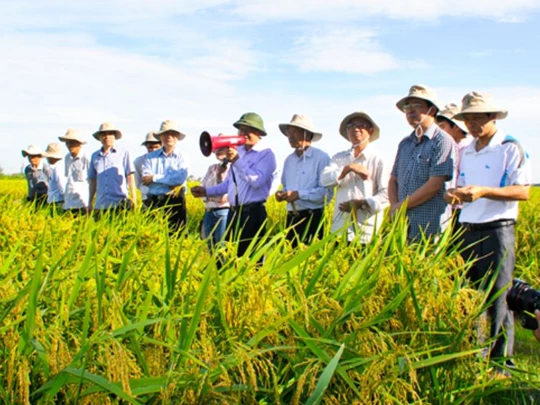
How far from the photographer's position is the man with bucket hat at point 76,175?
7598mm

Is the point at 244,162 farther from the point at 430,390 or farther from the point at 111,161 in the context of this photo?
the point at 430,390

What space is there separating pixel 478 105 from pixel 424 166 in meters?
0.49

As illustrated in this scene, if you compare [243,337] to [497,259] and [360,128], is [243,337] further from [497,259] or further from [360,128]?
[360,128]

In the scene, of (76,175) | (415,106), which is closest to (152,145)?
(76,175)

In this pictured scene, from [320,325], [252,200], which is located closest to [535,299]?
[320,325]

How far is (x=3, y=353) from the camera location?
1.95m

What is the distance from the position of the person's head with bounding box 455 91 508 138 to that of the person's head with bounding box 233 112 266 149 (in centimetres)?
209

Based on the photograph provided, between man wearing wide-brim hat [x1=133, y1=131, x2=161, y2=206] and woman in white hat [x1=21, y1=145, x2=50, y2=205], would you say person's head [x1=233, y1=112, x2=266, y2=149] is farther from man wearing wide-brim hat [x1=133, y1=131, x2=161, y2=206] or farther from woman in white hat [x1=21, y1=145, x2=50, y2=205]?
woman in white hat [x1=21, y1=145, x2=50, y2=205]

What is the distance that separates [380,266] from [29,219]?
3339 millimetres

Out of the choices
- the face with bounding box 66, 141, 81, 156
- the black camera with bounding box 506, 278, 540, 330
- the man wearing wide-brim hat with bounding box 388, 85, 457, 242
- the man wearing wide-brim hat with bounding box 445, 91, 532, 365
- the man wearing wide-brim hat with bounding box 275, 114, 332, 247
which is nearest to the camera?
the black camera with bounding box 506, 278, 540, 330

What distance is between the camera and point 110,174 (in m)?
7.20

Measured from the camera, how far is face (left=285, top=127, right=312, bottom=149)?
5.45 m

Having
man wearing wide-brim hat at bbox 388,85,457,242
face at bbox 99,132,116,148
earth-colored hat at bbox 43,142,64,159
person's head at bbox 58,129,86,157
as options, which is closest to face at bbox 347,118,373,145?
man wearing wide-brim hat at bbox 388,85,457,242

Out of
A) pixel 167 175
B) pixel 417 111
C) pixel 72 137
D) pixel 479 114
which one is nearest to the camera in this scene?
pixel 479 114
